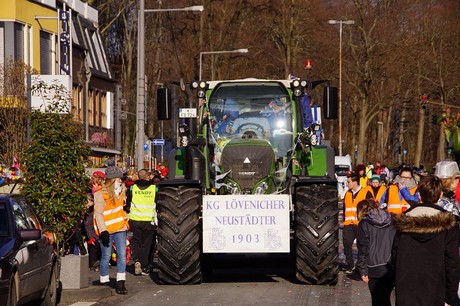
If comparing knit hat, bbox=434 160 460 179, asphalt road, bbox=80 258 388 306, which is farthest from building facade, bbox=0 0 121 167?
knit hat, bbox=434 160 460 179

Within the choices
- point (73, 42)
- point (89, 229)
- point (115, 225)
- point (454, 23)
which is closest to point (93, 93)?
point (73, 42)

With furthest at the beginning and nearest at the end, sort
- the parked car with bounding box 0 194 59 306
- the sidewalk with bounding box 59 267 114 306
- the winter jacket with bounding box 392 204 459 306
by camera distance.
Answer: the sidewalk with bounding box 59 267 114 306 < the parked car with bounding box 0 194 59 306 < the winter jacket with bounding box 392 204 459 306

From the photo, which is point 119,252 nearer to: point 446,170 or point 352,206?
point 446,170

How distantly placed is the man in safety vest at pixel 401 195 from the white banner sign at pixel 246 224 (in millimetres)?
1754

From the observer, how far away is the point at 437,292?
9078 millimetres

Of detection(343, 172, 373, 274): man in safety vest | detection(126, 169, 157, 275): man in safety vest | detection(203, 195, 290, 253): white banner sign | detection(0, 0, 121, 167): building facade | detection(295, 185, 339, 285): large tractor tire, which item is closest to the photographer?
detection(295, 185, 339, 285): large tractor tire

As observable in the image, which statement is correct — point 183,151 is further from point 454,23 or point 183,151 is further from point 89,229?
point 454,23

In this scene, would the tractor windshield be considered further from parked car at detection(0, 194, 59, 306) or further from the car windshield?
the car windshield

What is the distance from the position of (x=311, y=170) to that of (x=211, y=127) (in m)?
1.76

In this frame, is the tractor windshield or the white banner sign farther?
the tractor windshield

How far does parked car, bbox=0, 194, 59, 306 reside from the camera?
1260 centimetres

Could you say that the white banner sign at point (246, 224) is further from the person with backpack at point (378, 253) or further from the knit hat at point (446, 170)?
the person with backpack at point (378, 253)

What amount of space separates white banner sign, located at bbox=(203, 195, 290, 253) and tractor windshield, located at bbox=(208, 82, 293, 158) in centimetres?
158

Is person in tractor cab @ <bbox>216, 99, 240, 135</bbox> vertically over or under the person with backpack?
over
